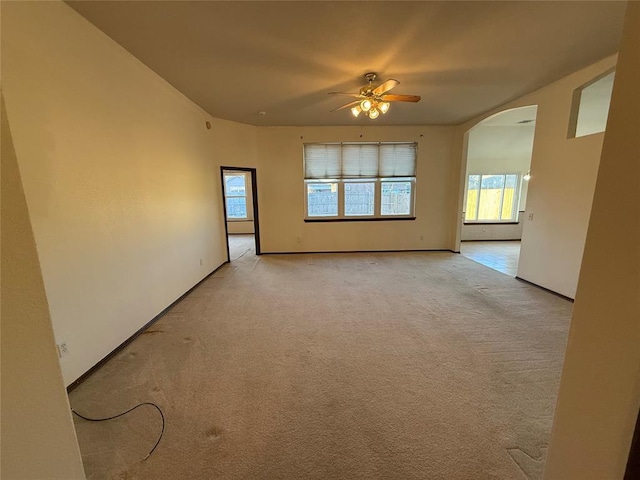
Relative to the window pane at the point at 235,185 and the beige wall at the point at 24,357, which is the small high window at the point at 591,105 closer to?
the beige wall at the point at 24,357

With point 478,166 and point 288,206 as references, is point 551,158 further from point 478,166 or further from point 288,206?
point 288,206

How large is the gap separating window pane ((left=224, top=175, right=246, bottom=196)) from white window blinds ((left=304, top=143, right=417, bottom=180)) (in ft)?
13.8

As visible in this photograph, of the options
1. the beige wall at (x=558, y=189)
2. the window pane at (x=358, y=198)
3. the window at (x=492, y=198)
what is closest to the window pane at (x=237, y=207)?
the window pane at (x=358, y=198)

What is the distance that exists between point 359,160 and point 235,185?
5.18 meters

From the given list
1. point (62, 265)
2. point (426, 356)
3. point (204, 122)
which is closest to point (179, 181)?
point (204, 122)

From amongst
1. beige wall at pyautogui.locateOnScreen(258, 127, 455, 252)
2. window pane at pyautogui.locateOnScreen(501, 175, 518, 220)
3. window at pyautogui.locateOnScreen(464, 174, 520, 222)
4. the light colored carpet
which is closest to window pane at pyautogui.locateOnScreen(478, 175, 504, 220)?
window at pyautogui.locateOnScreen(464, 174, 520, 222)

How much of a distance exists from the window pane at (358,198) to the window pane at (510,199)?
4.27 meters

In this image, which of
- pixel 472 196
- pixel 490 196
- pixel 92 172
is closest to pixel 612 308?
pixel 92 172

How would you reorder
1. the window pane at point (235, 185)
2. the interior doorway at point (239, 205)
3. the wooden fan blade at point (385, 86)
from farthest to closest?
1. the window pane at point (235, 185)
2. the interior doorway at point (239, 205)
3. the wooden fan blade at point (385, 86)

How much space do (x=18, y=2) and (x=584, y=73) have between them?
5.13 m

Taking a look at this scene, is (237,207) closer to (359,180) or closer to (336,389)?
(359,180)

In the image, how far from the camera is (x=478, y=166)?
7215 millimetres

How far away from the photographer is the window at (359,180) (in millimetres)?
5844

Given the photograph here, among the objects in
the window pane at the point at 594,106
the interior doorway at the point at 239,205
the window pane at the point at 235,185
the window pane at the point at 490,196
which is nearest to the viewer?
the window pane at the point at 594,106
